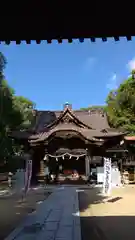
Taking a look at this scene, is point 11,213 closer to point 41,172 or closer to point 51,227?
point 51,227

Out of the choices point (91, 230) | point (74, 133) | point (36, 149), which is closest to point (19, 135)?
point (36, 149)

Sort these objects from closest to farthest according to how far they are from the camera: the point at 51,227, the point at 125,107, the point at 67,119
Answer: the point at 51,227, the point at 67,119, the point at 125,107

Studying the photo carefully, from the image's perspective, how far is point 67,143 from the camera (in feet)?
90.7

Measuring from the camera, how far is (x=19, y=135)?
2731cm

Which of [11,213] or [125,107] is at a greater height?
[125,107]

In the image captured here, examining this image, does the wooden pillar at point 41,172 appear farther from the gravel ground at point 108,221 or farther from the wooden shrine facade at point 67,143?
the gravel ground at point 108,221

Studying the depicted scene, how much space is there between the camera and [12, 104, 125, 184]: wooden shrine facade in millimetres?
26641

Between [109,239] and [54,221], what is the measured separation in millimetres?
2250

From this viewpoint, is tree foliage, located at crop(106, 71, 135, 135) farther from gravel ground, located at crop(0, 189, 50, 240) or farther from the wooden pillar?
gravel ground, located at crop(0, 189, 50, 240)

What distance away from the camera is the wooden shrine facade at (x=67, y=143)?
1049 inches

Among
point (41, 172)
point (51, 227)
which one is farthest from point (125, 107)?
point (51, 227)

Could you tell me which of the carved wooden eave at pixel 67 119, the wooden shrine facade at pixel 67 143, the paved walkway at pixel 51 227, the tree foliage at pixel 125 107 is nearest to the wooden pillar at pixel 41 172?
the wooden shrine facade at pixel 67 143

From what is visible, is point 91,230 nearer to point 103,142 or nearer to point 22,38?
point 22,38

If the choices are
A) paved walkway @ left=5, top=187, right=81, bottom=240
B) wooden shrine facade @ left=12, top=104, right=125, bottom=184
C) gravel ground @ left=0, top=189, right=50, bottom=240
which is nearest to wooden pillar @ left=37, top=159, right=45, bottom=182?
wooden shrine facade @ left=12, top=104, right=125, bottom=184
